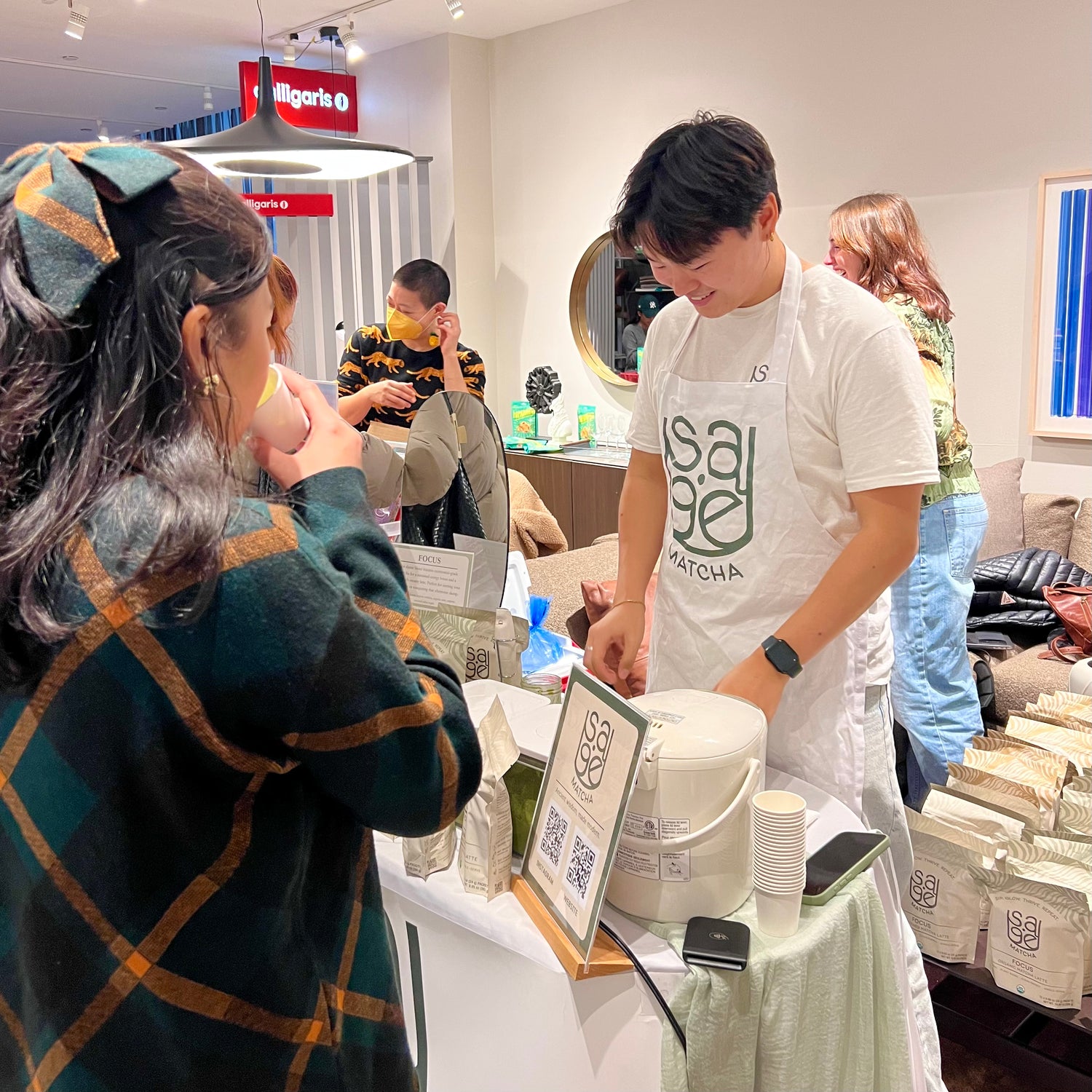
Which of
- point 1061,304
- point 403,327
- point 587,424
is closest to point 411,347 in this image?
point 403,327

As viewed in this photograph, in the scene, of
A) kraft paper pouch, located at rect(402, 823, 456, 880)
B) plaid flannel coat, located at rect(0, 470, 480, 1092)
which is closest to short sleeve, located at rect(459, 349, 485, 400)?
kraft paper pouch, located at rect(402, 823, 456, 880)

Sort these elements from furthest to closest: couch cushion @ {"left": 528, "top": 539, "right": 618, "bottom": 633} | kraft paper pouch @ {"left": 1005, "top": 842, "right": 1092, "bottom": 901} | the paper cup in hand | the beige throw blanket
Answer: the beige throw blanket < couch cushion @ {"left": 528, "top": 539, "right": 618, "bottom": 633} < kraft paper pouch @ {"left": 1005, "top": 842, "right": 1092, "bottom": 901} < the paper cup in hand

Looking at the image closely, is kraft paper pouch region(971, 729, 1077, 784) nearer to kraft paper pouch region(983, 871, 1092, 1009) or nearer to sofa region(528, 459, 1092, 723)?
kraft paper pouch region(983, 871, 1092, 1009)

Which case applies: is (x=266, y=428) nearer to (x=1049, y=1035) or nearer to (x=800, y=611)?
(x=800, y=611)

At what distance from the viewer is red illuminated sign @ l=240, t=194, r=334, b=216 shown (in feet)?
18.6

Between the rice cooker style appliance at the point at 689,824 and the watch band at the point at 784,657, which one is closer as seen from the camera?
the rice cooker style appliance at the point at 689,824

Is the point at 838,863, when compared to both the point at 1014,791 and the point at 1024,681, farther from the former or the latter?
the point at 1024,681

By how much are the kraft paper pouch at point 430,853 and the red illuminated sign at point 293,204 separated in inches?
195

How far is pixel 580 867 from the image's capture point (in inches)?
41.4

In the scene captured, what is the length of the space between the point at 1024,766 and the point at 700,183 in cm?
125

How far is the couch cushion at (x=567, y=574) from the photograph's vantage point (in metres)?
3.40

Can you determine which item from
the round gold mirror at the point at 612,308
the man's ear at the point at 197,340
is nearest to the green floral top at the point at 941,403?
the man's ear at the point at 197,340

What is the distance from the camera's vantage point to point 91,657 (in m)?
0.63

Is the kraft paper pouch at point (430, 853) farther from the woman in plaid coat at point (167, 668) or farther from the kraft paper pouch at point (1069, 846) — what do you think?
the kraft paper pouch at point (1069, 846)
